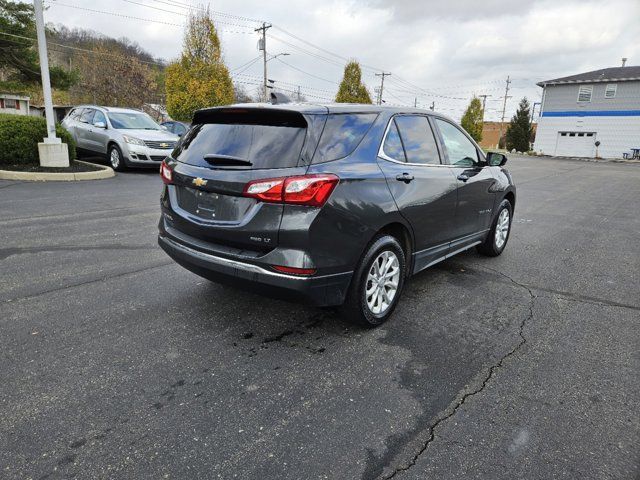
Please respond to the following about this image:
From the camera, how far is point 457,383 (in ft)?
9.43

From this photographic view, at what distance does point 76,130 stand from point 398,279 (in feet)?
44.9

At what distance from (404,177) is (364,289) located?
3.29ft

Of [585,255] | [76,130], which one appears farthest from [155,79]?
[585,255]

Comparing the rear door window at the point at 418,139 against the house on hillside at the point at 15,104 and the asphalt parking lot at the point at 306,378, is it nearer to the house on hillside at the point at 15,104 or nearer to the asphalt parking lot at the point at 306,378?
the asphalt parking lot at the point at 306,378

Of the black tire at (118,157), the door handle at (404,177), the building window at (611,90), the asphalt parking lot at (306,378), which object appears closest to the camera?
the asphalt parking lot at (306,378)

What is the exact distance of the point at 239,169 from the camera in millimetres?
3117

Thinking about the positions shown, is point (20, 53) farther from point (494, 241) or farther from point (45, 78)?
point (494, 241)

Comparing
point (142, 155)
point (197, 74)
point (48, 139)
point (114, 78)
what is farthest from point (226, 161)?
point (114, 78)

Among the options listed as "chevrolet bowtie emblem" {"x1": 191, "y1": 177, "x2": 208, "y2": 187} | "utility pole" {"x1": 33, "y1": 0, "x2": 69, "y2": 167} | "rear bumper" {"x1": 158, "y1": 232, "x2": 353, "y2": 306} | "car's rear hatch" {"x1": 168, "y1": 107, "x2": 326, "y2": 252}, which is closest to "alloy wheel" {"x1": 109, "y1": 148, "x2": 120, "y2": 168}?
"utility pole" {"x1": 33, "y1": 0, "x2": 69, "y2": 167}

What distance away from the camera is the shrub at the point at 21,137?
11.3 meters

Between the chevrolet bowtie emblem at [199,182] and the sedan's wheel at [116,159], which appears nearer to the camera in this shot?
the chevrolet bowtie emblem at [199,182]

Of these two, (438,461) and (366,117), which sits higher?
(366,117)

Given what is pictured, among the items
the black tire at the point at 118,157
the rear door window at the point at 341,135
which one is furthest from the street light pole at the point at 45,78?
the rear door window at the point at 341,135

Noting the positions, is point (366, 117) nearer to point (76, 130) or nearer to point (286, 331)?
point (286, 331)
